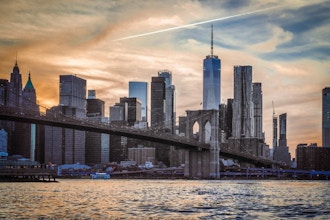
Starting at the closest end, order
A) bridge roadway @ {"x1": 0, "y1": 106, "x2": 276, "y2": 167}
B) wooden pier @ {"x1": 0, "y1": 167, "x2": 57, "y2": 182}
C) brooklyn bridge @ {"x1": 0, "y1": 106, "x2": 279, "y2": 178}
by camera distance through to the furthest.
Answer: bridge roadway @ {"x1": 0, "y1": 106, "x2": 276, "y2": 167} < brooklyn bridge @ {"x1": 0, "y1": 106, "x2": 279, "y2": 178} < wooden pier @ {"x1": 0, "y1": 167, "x2": 57, "y2": 182}

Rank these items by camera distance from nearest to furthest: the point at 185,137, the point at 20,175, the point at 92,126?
1. the point at 92,126
2. the point at 20,175
3. the point at 185,137

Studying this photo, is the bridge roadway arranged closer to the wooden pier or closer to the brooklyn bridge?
the brooklyn bridge

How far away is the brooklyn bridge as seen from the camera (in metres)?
92.2

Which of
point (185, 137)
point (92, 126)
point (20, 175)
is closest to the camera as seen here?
point (92, 126)

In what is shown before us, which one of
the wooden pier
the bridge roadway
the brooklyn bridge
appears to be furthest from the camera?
the wooden pier

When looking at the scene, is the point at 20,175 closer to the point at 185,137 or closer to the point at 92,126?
the point at 92,126

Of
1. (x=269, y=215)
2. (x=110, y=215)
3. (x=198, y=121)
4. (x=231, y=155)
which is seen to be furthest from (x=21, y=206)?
(x=198, y=121)

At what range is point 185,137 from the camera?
5182 inches

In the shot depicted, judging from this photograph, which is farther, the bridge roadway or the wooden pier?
the wooden pier

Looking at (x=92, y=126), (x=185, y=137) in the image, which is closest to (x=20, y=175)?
(x=92, y=126)

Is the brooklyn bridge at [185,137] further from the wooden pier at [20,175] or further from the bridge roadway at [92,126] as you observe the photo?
the wooden pier at [20,175]

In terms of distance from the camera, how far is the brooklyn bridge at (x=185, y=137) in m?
92.2

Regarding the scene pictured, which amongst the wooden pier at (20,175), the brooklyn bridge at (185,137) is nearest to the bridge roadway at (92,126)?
the brooklyn bridge at (185,137)

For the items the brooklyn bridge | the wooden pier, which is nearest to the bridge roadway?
the brooklyn bridge
